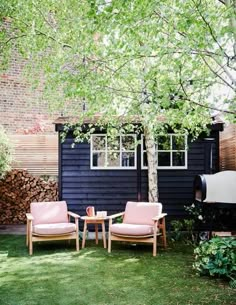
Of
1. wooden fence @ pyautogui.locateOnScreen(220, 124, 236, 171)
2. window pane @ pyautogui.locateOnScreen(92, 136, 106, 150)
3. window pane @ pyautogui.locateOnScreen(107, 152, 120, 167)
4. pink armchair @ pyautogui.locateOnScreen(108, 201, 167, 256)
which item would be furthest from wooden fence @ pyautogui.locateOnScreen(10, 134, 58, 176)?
wooden fence @ pyautogui.locateOnScreen(220, 124, 236, 171)

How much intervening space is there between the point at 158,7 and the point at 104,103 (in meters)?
1.87

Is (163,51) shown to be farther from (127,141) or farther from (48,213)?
(127,141)

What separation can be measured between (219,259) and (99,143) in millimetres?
4444

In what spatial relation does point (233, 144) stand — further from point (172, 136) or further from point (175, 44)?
point (175, 44)

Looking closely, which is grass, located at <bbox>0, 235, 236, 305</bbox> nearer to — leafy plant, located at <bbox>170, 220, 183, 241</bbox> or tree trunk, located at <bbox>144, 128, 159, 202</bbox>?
leafy plant, located at <bbox>170, 220, 183, 241</bbox>

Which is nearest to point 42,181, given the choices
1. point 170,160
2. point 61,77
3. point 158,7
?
point 170,160

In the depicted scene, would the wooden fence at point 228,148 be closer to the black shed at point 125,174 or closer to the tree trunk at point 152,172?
the black shed at point 125,174

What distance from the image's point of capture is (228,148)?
10539 millimetres

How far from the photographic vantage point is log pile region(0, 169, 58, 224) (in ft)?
35.5

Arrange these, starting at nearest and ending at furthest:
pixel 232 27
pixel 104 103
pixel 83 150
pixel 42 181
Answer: pixel 232 27
pixel 104 103
pixel 83 150
pixel 42 181

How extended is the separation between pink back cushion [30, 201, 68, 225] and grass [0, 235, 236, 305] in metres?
0.52

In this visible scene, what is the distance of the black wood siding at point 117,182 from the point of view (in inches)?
354

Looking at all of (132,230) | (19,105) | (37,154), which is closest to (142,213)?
(132,230)

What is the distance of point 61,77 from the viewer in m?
5.74
